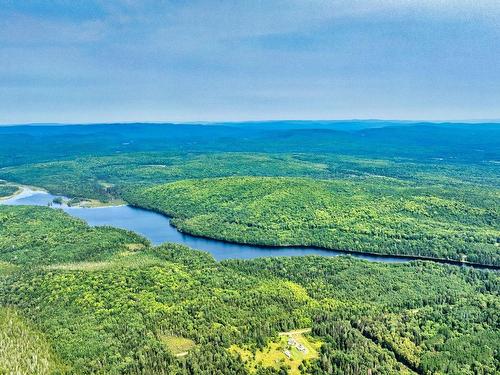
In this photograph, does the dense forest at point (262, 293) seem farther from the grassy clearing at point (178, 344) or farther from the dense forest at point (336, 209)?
the dense forest at point (336, 209)

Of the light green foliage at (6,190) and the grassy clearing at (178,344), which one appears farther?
the light green foliage at (6,190)

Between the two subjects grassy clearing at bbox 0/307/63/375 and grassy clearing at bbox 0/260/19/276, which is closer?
grassy clearing at bbox 0/307/63/375

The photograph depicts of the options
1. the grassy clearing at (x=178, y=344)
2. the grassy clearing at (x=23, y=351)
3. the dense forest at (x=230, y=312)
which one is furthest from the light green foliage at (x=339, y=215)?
the grassy clearing at (x=23, y=351)

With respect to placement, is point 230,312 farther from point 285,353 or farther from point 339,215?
point 339,215

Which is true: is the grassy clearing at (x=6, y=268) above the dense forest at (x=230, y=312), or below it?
above

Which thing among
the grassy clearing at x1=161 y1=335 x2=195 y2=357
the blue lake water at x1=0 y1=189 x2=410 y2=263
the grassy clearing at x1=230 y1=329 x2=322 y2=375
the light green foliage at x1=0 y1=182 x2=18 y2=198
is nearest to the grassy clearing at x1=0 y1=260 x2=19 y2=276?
the blue lake water at x1=0 y1=189 x2=410 y2=263

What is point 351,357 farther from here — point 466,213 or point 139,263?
point 466,213

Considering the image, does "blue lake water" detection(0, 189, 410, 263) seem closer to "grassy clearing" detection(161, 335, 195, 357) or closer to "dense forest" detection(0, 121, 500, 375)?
"dense forest" detection(0, 121, 500, 375)
